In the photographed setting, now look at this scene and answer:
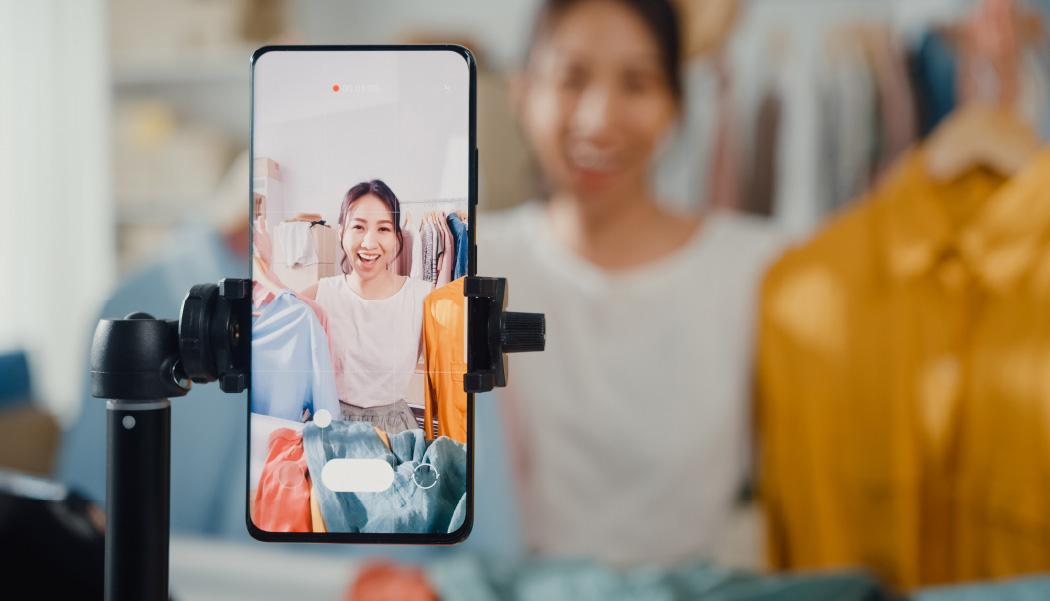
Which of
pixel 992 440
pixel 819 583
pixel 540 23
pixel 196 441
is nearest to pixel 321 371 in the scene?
pixel 196 441

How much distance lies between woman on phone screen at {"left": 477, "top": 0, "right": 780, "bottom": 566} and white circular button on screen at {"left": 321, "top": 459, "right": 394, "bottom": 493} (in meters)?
1.24

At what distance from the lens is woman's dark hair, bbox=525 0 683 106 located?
1535 mm

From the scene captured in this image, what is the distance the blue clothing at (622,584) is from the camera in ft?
3.13

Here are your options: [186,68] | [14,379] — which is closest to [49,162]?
[186,68]

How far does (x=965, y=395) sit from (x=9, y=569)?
1429mm

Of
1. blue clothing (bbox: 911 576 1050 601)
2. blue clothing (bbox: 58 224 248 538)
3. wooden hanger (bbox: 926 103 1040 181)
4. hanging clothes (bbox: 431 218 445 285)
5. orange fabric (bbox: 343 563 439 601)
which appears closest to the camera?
hanging clothes (bbox: 431 218 445 285)

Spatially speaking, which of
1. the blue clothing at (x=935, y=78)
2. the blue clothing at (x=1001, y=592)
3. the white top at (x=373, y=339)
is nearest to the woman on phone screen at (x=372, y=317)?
the white top at (x=373, y=339)

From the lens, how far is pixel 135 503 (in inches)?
11.2

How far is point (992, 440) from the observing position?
1249 millimetres

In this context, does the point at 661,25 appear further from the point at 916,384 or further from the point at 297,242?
the point at 297,242

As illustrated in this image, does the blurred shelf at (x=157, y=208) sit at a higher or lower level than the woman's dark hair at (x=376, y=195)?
higher

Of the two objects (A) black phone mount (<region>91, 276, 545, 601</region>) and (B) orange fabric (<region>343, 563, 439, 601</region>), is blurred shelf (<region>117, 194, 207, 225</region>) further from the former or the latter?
(A) black phone mount (<region>91, 276, 545, 601</region>)

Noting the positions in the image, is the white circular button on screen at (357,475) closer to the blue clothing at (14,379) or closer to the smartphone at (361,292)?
the smartphone at (361,292)

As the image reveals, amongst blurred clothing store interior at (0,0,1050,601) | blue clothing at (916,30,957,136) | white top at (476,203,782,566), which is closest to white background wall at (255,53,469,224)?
blurred clothing store interior at (0,0,1050,601)
